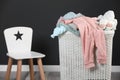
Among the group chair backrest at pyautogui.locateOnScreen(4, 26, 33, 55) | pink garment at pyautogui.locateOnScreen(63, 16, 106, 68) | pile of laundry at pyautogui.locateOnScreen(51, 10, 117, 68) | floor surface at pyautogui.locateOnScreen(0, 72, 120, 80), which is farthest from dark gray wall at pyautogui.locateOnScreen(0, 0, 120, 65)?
pink garment at pyautogui.locateOnScreen(63, 16, 106, 68)

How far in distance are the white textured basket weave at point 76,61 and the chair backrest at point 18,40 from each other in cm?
45

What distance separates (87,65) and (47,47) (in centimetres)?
101

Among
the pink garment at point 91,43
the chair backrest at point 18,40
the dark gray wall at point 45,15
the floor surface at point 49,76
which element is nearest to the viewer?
the pink garment at point 91,43

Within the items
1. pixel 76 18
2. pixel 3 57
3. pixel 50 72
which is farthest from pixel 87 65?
pixel 3 57

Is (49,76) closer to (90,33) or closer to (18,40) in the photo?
(18,40)

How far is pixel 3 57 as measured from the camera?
322 cm

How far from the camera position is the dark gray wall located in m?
3.12

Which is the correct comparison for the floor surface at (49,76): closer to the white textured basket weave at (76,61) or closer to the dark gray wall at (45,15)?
the dark gray wall at (45,15)

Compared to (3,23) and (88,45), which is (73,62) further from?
(3,23)

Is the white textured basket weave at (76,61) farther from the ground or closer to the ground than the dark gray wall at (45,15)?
closer to the ground

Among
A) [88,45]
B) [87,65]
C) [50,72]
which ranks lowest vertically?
[50,72]

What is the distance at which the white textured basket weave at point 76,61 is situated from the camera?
2.32 meters

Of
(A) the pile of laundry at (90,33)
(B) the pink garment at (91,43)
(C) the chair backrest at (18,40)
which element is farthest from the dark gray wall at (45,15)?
(B) the pink garment at (91,43)

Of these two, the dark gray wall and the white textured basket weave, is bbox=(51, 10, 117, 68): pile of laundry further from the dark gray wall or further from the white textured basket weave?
the dark gray wall
